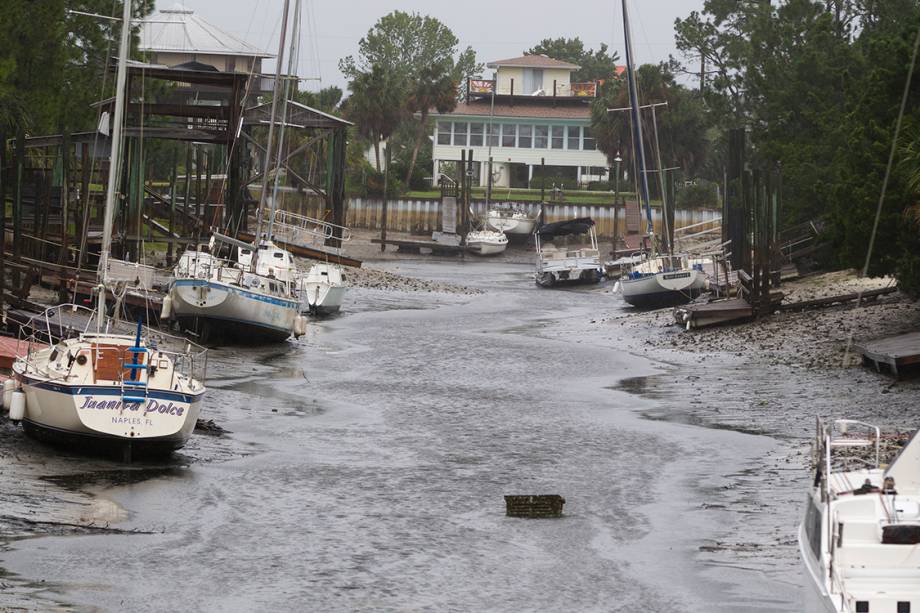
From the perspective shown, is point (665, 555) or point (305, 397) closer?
point (665, 555)

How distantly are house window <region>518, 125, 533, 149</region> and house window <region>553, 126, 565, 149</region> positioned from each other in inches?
80.9

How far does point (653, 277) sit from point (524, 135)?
68.1 metres

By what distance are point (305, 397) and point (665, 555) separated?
51.2 feet

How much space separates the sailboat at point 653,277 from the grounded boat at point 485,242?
→ 3788 centimetres

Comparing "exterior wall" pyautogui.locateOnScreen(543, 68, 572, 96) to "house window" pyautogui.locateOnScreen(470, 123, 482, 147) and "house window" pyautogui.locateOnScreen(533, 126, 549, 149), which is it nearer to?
"house window" pyautogui.locateOnScreen(533, 126, 549, 149)

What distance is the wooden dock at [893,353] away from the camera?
31.3 m

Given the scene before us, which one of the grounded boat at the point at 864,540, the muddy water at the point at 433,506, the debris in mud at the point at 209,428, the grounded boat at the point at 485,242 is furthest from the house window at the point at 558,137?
the grounded boat at the point at 864,540

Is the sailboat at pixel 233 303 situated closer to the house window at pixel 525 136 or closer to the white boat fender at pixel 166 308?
the white boat fender at pixel 166 308

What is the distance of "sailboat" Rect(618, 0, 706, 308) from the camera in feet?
194

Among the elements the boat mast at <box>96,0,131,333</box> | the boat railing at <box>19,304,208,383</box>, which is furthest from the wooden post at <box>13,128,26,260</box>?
the boat mast at <box>96,0,131,333</box>

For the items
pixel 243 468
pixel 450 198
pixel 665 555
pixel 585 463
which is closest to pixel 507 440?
pixel 585 463

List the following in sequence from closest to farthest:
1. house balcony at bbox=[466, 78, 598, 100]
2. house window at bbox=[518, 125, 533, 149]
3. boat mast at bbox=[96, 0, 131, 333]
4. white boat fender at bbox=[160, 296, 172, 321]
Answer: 1. boat mast at bbox=[96, 0, 131, 333]
2. white boat fender at bbox=[160, 296, 172, 321]
3. house window at bbox=[518, 125, 533, 149]
4. house balcony at bbox=[466, 78, 598, 100]

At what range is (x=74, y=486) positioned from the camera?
879 inches

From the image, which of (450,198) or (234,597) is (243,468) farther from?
(450,198)
